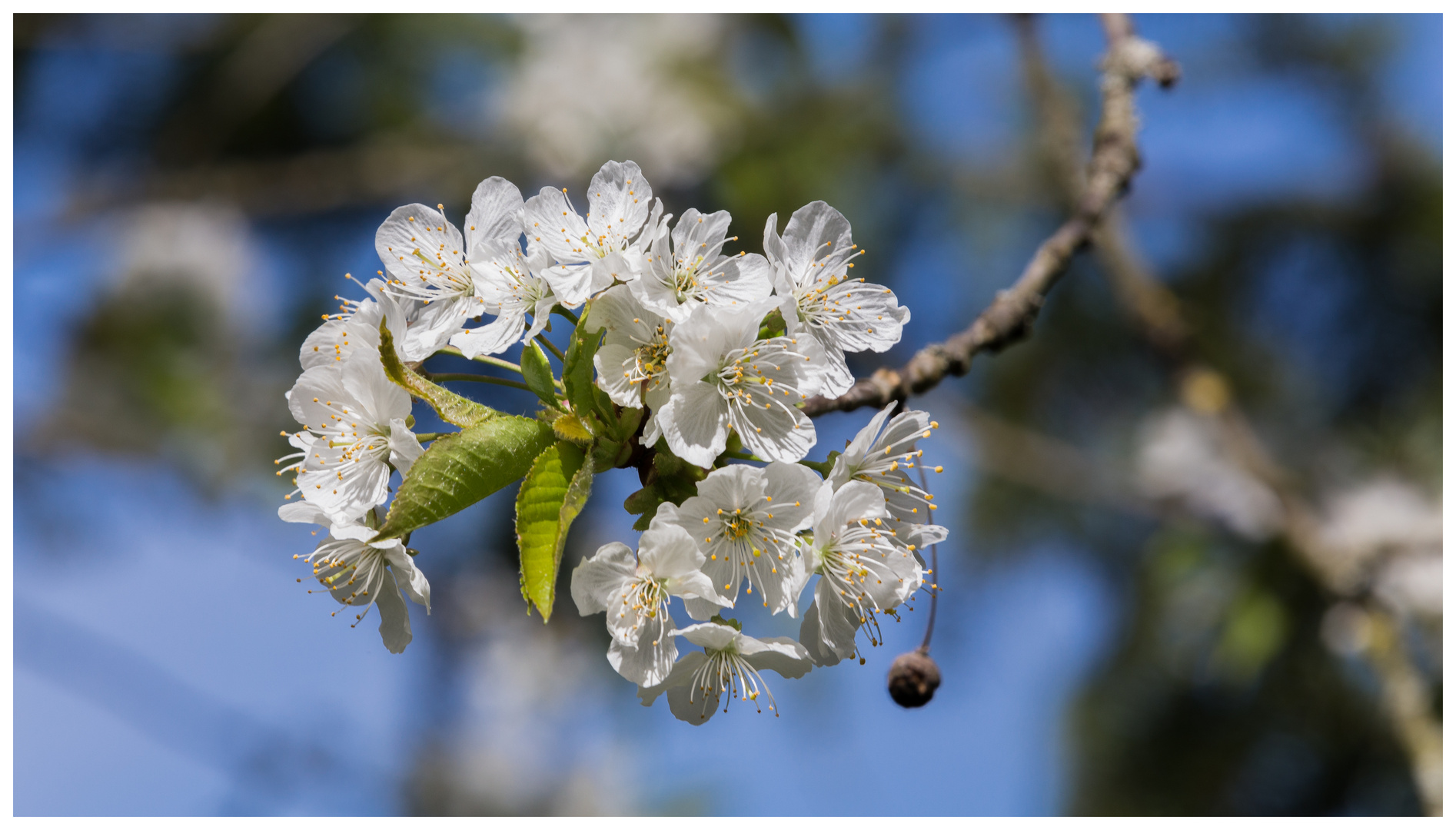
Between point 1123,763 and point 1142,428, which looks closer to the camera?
point 1123,763

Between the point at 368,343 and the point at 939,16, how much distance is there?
11.8 ft

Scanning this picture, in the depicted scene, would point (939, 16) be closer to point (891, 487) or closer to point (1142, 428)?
point (1142, 428)

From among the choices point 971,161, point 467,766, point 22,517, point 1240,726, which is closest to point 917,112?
point 971,161

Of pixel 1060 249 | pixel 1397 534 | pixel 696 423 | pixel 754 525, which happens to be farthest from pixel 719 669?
pixel 1397 534

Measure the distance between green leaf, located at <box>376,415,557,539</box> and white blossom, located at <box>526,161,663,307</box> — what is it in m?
0.22

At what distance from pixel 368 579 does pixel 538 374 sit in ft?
1.08

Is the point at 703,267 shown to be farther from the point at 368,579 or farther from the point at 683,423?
the point at 368,579

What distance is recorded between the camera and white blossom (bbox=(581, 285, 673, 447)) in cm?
114

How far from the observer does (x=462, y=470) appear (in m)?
1.10

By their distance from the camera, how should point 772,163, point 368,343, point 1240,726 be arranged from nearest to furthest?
point 368,343 < point 1240,726 < point 772,163

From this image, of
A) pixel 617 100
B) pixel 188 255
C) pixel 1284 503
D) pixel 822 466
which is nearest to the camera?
pixel 822 466

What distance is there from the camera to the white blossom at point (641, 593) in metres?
1.10

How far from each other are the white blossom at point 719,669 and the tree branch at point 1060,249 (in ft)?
1.03

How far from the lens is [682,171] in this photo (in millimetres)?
3992
